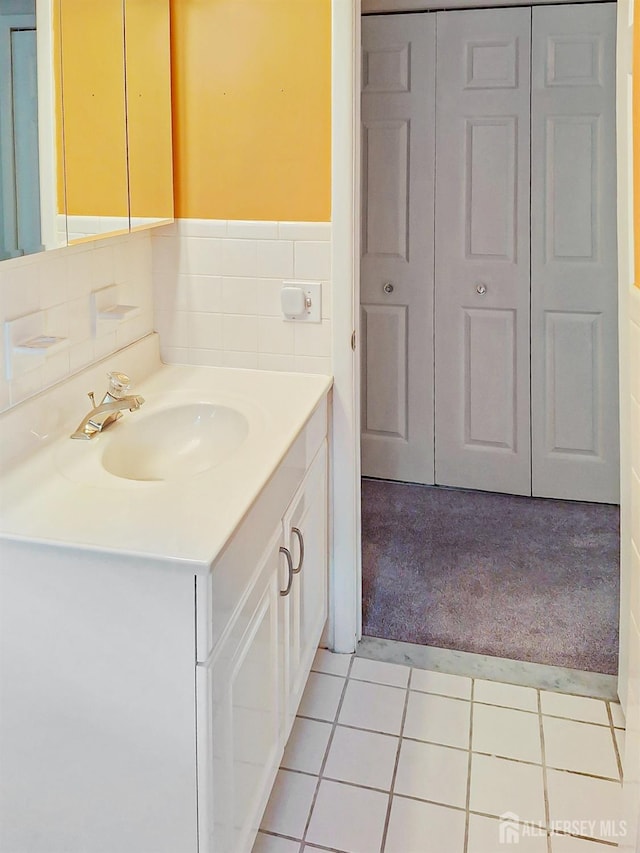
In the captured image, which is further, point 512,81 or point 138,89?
point 512,81

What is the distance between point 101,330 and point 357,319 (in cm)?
68

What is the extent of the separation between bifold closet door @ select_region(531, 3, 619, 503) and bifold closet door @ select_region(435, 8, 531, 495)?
0.06m

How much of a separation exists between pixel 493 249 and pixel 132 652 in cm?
242

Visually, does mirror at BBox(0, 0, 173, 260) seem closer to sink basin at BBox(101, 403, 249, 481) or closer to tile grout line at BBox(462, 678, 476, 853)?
sink basin at BBox(101, 403, 249, 481)

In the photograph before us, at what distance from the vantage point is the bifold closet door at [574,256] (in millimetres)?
2896

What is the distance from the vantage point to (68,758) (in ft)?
4.02

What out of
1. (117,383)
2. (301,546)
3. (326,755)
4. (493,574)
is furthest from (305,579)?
(493,574)

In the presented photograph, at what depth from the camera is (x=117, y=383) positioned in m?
1.63

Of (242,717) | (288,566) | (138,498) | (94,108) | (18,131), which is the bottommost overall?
(242,717)

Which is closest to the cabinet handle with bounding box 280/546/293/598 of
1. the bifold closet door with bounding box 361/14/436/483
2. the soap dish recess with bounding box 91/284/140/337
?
the soap dish recess with bounding box 91/284/140/337

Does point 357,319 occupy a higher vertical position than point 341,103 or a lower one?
lower

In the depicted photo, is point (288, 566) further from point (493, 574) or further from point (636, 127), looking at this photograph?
point (493, 574)

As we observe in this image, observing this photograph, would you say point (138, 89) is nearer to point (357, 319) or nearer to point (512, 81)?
point (357, 319)

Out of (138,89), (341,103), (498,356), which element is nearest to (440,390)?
(498,356)
